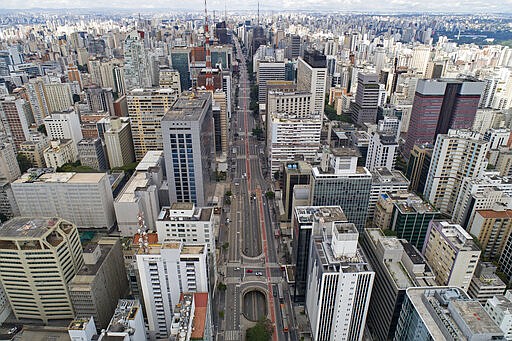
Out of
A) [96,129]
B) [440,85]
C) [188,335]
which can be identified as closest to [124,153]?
[96,129]

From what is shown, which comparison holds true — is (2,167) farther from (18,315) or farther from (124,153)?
(18,315)

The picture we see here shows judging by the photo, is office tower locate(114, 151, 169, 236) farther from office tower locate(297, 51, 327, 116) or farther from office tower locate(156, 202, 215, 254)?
office tower locate(297, 51, 327, 116)

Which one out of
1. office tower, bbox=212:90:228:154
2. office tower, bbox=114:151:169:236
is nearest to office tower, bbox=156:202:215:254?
office tower, bbox=114:151:169:236

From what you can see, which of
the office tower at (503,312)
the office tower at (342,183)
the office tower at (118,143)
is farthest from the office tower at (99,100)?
the office tower at (503,312)

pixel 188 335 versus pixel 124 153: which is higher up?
pixel 188 335

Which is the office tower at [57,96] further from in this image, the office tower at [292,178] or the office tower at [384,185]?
the office tower at [384,185]

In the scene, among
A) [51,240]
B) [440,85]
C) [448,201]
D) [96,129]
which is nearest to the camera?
[51,240]
